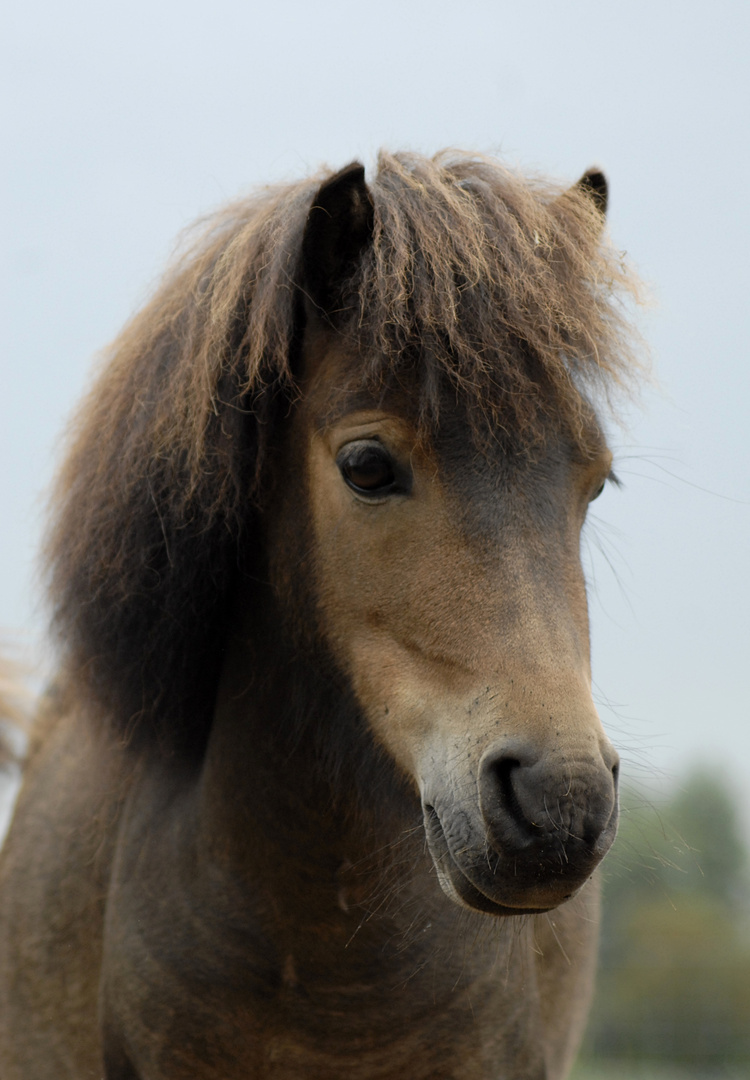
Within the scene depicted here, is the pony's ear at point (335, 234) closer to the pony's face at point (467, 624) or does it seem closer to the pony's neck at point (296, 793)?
the pony's face at point (467, 624)

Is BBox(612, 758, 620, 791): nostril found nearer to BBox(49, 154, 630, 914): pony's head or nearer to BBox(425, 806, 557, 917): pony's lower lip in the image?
BBox(49, 154, 630, 914): pony's head

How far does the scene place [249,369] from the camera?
6.72 feet

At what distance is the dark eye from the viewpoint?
73.5 inches

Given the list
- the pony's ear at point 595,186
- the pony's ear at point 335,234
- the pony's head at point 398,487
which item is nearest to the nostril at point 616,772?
the pony's head at point 398,487

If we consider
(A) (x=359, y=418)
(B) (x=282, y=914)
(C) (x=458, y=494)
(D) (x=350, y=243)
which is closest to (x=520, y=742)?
(C) (x=458, y=494)

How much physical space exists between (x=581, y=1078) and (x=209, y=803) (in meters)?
9.05

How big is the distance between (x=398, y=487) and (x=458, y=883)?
2.20ft

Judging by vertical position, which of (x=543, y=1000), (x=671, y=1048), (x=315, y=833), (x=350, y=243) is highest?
(x=350, y=243)

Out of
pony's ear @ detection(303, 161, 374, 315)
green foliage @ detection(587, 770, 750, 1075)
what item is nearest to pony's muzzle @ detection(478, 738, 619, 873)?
green foliage @ detection(587, 770, 750, 1075)

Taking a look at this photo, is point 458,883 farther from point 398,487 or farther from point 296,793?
point 398,487

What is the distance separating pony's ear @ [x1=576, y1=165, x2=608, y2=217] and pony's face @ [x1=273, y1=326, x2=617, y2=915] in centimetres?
68

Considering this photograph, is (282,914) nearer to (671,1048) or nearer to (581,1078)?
(581,1078)

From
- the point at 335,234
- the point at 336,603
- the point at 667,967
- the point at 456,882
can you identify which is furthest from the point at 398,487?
the point at 667,967

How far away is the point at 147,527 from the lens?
2166 mm
